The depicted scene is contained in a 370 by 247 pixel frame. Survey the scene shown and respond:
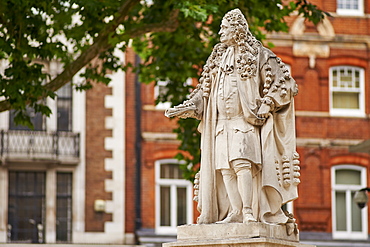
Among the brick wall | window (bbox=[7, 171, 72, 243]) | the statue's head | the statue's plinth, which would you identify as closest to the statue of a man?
the statue's head

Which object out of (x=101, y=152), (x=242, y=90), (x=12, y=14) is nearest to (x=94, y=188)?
(x=101, y=152)

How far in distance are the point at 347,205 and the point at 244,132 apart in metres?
21.7

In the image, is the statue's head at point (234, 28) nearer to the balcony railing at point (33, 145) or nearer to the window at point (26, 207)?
the balcony railing at point (33, 145)

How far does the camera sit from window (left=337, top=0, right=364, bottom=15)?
3466cm

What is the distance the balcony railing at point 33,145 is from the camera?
99.5 ft

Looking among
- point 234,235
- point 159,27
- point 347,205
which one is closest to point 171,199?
point 347,205

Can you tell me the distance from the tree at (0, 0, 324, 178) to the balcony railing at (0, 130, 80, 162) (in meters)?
6.33

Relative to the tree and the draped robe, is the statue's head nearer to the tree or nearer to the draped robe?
the draped robe

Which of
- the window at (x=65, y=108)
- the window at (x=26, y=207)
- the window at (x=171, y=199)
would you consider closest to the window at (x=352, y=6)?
the window at (x=171, y=199)

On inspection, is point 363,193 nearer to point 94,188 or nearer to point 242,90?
point 94,188

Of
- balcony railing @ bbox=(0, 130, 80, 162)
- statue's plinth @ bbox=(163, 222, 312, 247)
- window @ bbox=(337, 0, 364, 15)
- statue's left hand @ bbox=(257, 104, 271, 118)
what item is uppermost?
window @ bbox=(337, 0, 364, 15)

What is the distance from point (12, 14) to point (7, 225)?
12240 millimetres

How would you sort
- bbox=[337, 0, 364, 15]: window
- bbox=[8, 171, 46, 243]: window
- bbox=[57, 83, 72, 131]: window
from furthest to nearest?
bbox=[337, 0, 364, 15]: window → bbox=[57, 83, 72, 131]: window → bbox=[8, 171, 46, 243]: window

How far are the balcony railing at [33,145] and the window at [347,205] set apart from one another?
26.3 ft
